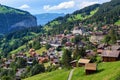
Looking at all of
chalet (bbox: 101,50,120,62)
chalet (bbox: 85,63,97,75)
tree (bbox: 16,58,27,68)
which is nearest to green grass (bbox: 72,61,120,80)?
chalet (bbox: 85,63,97,75)

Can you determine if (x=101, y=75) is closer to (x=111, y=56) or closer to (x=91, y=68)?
(x=91, y=68)

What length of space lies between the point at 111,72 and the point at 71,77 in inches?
556

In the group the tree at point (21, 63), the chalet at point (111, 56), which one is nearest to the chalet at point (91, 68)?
the chalet at point (111, 56)

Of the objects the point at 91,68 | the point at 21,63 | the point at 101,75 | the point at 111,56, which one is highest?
the point at 111,56

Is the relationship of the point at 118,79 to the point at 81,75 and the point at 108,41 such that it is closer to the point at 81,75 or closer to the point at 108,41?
the point at 81,75

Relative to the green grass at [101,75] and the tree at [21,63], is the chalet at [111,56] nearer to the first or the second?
the green grass at [101,75]

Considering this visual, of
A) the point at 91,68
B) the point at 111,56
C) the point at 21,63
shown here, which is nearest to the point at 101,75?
the point at 91,68

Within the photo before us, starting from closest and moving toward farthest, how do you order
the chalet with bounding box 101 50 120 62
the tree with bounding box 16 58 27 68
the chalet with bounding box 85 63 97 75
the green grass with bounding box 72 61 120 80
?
the green grass with bounding box 72 61 120 80 < the chalet with bounding box 85 63 97 75 < the chalet with bounding box 101 50 120 62 < the tree with bounding box 16 58 27 68

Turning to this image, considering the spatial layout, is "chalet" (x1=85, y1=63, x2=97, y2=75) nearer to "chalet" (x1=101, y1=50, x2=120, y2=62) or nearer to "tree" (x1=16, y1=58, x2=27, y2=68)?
"chalet" (x1=101, y1=50, x2=120, y2=62)

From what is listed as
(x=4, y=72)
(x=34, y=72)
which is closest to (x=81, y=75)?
(x=34, y=72)

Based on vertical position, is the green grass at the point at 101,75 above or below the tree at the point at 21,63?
above

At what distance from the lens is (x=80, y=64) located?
102562mm

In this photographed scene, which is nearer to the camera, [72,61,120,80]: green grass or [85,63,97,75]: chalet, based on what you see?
[72,61,120,80]: green grass

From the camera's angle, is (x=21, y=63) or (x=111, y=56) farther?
(x=21, y=63)
